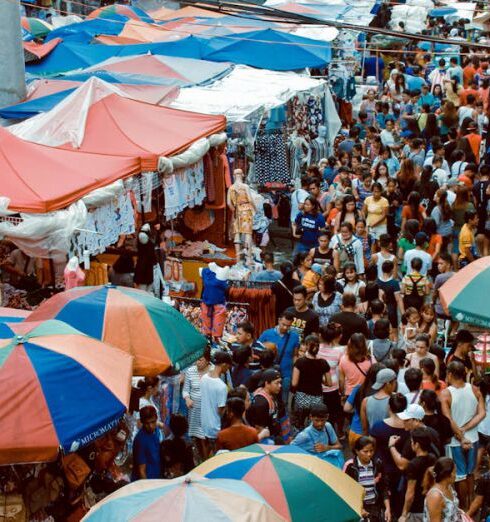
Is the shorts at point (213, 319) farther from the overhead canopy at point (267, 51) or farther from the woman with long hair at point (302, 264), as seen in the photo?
the overhead canopy at point (267, 51)

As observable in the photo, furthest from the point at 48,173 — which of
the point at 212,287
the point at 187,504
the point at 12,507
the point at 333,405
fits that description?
the point at 187,504

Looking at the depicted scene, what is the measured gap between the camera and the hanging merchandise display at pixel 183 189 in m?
13.7

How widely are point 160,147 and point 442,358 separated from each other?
5.18 m

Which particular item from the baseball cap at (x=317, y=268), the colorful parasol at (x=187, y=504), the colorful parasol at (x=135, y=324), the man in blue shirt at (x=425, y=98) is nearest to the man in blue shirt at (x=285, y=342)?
the colorful parasol at (x=135, y=324)

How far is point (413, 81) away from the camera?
78.2ft

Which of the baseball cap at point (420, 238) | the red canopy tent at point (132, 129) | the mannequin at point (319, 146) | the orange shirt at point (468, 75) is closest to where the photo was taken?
the baseball cap at point (420, 238)

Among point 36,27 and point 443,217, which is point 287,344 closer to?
point 443,217

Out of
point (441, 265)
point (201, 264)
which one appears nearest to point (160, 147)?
point (201, 264)

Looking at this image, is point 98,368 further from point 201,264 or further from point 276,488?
point 201,264

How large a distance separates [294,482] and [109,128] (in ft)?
25.7

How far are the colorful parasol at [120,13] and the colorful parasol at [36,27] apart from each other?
106 cm

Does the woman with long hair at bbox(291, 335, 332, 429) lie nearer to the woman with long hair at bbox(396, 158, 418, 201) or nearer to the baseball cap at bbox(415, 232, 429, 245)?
the baseball cap at bbox(415, 232, 429, 245)

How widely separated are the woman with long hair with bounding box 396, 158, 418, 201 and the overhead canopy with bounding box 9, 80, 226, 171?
110 inches

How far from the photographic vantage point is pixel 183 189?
14.1 m
